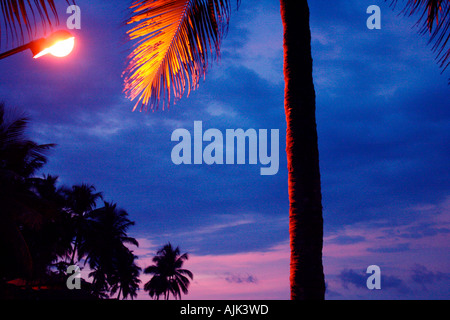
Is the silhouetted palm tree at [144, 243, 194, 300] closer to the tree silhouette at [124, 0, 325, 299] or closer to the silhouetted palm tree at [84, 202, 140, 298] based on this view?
the silhouetted palm tree at [84, 202, 140, 298]

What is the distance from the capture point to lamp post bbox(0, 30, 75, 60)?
5.89m

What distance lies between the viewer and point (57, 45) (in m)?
5.90

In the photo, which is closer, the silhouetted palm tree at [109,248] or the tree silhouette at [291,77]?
the tree silhouette at [291,77]

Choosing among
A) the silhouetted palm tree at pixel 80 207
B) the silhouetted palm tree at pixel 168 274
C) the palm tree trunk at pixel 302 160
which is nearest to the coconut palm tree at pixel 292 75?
the palm tree trunk at pixel 302 160

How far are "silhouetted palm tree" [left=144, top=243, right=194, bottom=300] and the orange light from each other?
6399cm

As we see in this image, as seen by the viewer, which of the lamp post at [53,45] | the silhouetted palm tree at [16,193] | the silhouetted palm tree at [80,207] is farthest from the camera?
the silhouetted palm tree at [80,207]

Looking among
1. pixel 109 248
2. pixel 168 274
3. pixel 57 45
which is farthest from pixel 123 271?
pixel 57 45

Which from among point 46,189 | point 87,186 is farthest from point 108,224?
point 46,189

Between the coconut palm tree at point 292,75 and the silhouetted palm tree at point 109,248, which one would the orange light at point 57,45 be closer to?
the coconut palm tree at point 292,75

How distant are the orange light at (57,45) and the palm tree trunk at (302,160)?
324 centimetres

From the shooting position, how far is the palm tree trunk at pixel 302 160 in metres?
4.00

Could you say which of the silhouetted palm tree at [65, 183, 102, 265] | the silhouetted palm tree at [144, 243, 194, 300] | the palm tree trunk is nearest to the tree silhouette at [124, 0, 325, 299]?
the palm tree trunk

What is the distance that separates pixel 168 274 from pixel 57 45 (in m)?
65.1

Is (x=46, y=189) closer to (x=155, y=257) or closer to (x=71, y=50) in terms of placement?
(x=71, y=50)
